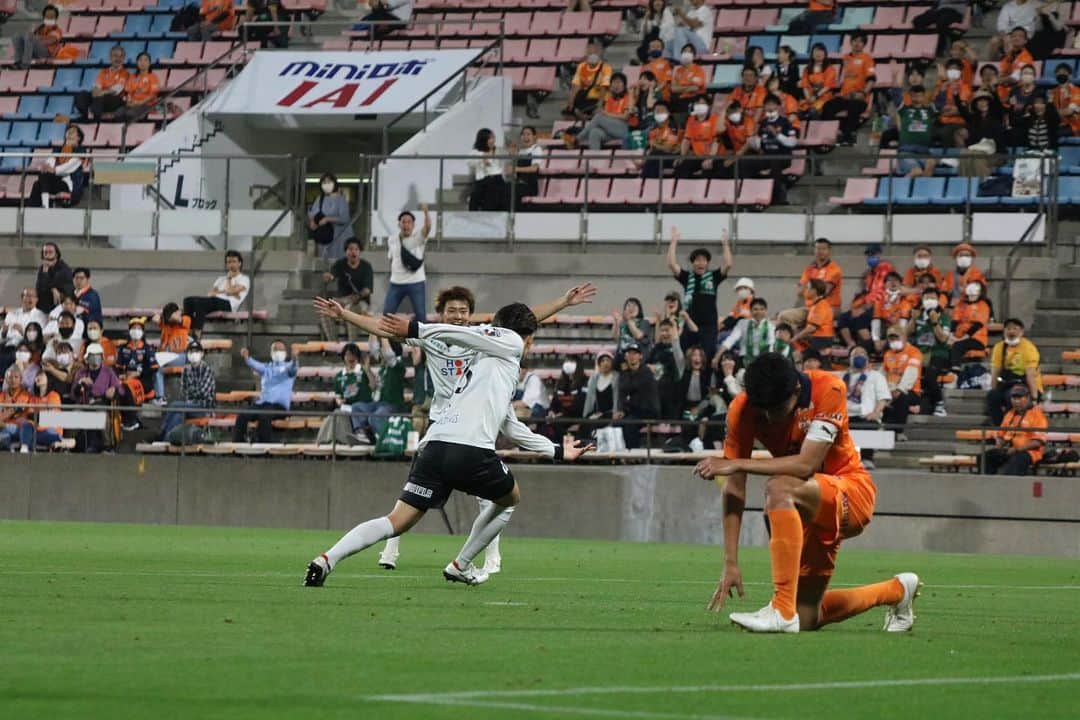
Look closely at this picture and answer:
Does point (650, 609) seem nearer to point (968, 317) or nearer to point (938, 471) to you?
point (938, 471)

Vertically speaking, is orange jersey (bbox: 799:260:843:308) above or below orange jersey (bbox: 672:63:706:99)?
below

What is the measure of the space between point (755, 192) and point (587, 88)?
4.37 m

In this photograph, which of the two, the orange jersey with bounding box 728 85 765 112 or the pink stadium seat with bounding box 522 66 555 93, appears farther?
the pink stadium seat with bounding box 522 66 555 93

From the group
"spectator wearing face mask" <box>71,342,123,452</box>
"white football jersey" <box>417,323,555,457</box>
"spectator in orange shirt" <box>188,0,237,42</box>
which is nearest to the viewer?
"white football jersey" <box>417,323,555,457</box>

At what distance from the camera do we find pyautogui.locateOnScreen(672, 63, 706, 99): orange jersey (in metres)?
32.2

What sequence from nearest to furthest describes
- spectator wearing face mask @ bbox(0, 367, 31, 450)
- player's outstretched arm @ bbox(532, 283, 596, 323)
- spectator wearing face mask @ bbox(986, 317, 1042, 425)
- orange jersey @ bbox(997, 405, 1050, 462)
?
player's outstretched arm @ bbox(532, 283, 596, 323) → orange jersey @ bbox(997, 405, 1050, 462) → spectator wearing face mask @ bbox(986, 317, 1042, 425) → spectator wearing face mask @ bbox(0, 367, 31, 450)

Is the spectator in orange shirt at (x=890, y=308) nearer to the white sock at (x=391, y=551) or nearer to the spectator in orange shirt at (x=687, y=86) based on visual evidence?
the spectator in orange shirt at (x=687, y=86)

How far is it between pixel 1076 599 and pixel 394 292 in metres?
15.3

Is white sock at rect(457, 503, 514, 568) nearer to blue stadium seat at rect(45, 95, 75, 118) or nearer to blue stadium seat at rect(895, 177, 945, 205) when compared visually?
blue stadium seat at rect(895, 177, 945, 205)

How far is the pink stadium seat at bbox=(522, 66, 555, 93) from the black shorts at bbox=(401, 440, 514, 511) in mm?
22490

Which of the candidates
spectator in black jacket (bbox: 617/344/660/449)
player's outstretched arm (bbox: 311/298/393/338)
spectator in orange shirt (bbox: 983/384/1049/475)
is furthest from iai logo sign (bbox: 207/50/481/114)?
player's outstretched arm (bbox: 311/298/393/338)

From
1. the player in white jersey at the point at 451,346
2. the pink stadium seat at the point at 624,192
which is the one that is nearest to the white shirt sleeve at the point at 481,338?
the player in white jersey at the point at 451,346

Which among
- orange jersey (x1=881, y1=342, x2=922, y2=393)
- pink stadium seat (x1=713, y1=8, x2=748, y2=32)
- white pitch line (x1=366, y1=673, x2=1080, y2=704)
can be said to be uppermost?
pink stadium seat (x1=713, y1=8, x2=748, y2=32)

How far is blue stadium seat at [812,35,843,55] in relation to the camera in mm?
33500
